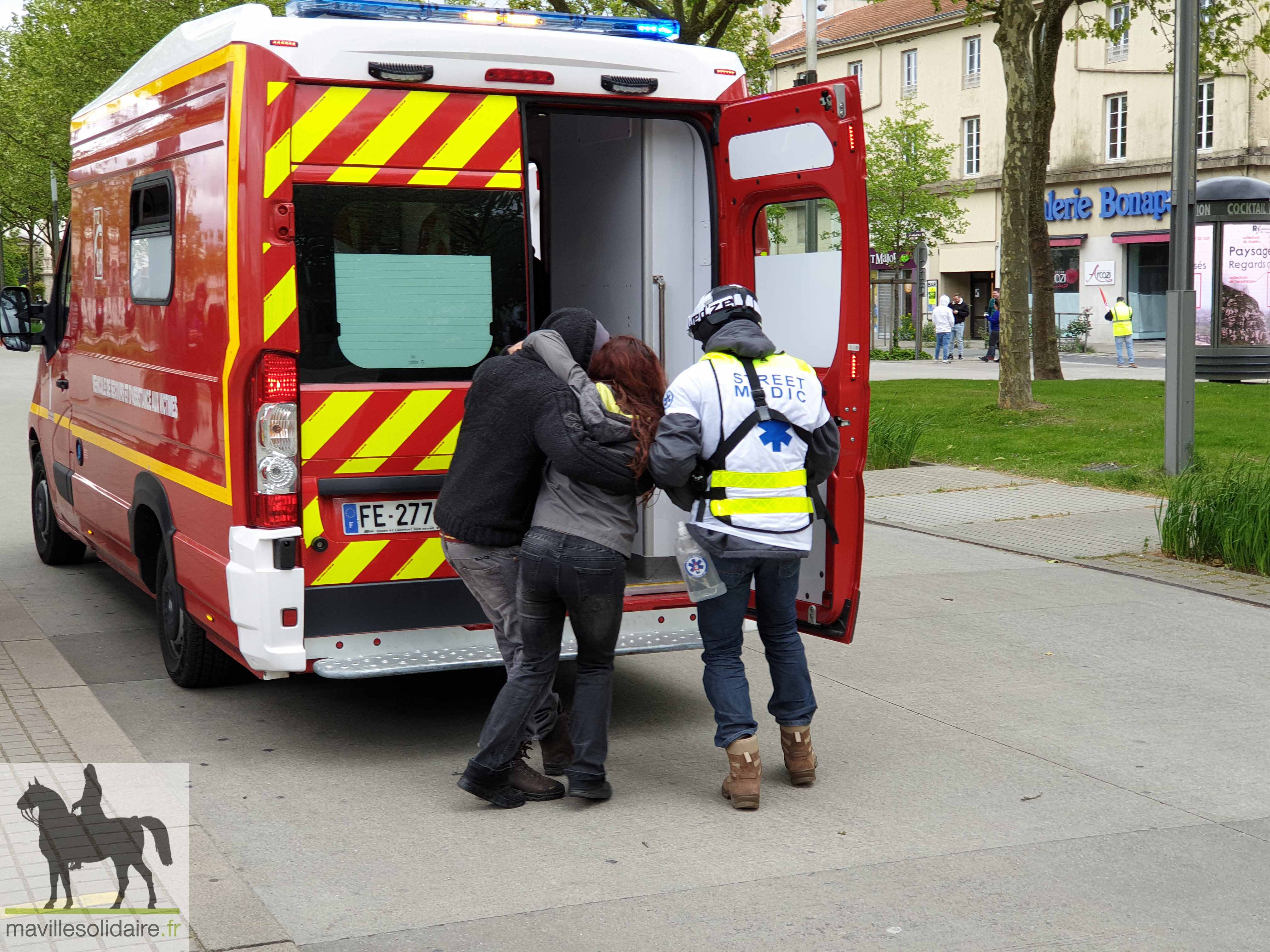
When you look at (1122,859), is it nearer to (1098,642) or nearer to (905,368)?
(1098,642)

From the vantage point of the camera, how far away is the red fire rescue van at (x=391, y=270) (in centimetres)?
523

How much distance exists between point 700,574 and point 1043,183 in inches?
736

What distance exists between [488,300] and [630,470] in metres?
1.15

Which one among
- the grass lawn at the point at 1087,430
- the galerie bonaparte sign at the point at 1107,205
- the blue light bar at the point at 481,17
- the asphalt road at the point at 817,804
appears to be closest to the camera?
the asphalt road at the point at 817,804

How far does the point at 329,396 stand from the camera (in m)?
5.32

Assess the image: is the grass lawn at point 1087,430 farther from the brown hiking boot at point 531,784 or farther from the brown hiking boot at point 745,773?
the brown hiking boot at point 531,784

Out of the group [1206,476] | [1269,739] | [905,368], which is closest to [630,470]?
[1269,739]

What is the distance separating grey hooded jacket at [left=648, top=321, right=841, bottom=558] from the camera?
4.83m

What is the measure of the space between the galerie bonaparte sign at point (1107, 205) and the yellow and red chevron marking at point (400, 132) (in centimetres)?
3660

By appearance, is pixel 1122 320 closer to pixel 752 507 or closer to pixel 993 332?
pixel 993 332

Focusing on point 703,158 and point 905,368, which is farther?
point 905,368

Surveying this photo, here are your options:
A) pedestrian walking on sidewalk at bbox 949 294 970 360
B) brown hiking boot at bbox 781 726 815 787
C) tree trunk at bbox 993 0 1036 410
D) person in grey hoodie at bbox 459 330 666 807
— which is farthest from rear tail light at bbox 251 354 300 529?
pedestrian walking on sidewalk at bbox 949 294 970 360

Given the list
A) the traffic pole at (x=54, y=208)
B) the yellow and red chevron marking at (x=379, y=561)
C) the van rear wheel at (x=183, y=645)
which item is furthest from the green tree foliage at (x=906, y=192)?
the yellow and red chevron marking at (x=379, y=561)

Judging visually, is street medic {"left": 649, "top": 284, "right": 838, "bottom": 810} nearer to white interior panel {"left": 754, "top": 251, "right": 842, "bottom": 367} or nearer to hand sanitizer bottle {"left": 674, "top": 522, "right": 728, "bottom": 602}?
hand sanitizer bottle {"left": 674, "top": 522, "right": 728, "bottom": 602}
